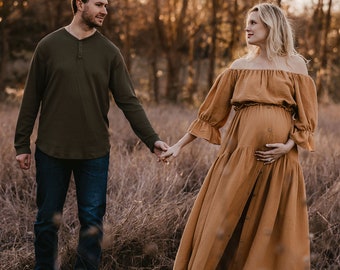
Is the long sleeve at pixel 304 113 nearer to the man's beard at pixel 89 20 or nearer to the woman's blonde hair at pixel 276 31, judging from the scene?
the woman's blonde hair at pixel 276 31

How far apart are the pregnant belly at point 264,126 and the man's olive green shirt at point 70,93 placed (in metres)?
0.91

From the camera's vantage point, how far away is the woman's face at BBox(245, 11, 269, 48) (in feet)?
11.9

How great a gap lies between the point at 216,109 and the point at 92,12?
1012mm

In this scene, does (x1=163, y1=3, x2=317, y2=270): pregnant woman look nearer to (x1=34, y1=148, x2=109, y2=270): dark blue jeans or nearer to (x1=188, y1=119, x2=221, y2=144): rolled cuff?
(x1=188, y1=119, x2=221, y2=144): rolled cuff

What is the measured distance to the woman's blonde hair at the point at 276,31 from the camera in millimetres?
3590

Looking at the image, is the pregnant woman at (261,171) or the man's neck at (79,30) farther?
the man's neck at (79,30)

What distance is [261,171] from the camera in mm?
3582

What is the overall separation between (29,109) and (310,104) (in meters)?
1.77

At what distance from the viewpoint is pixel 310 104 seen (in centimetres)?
361

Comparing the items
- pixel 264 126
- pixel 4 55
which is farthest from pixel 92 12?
pixel 4 55

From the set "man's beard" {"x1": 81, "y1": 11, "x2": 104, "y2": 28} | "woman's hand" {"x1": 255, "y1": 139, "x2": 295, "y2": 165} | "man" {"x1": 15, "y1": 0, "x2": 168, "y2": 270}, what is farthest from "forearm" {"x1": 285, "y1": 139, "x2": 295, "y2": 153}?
"man's beard" {"x1": 81, "y1": 11, "x2": 104, "y2": 28}

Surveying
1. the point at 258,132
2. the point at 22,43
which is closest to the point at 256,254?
the point at 258,132

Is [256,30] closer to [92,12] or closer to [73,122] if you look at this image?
[92,12]

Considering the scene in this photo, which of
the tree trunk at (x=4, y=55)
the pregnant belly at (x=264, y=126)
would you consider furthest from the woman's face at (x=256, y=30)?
the tree trunk at (x=4, y=55)
